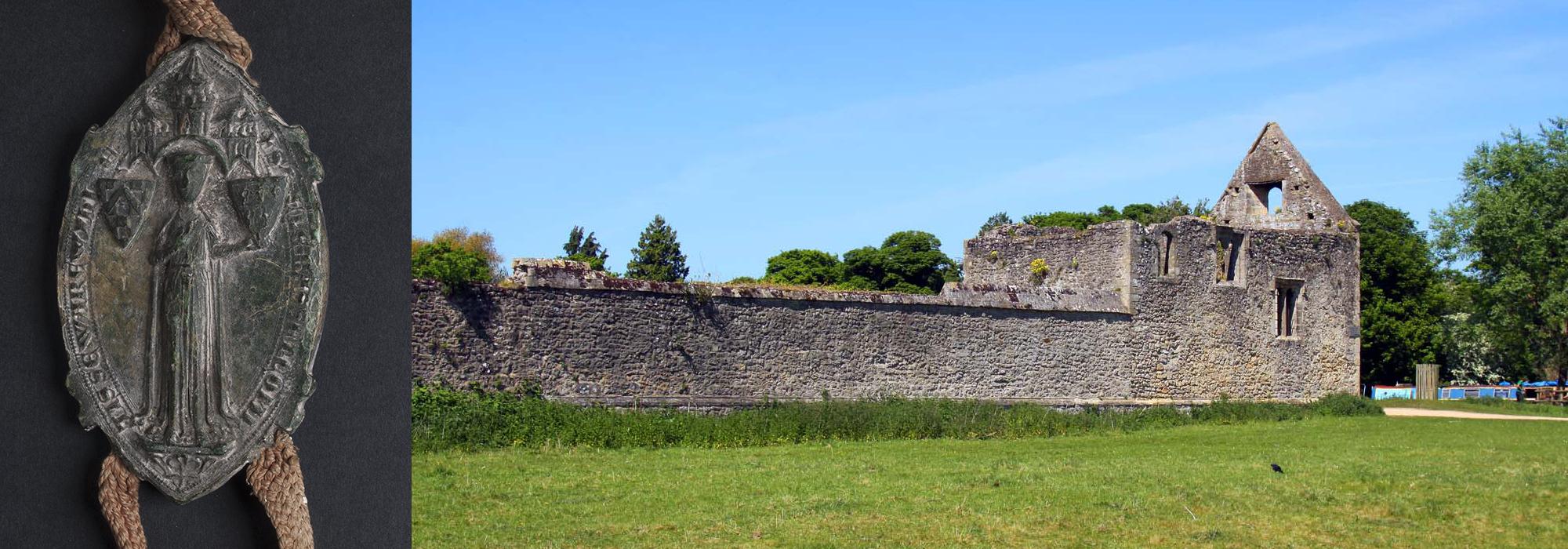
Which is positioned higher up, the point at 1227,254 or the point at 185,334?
the point at 1227,254

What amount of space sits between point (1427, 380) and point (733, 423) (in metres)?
26.5

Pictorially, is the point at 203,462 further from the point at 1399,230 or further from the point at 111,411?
the point at 1399,230

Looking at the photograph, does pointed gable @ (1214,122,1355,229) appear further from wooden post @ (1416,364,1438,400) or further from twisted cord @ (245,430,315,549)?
twisted cord @ (245,430,315,549)

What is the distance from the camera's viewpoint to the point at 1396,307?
4141 centimetres

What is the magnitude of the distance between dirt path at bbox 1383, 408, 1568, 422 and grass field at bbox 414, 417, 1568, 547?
1084 cm

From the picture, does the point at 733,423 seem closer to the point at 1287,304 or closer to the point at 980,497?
the point at 980,497

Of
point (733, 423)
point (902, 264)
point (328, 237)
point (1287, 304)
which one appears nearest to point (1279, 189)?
point (1287, 304)

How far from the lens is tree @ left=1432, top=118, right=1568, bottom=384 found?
34094 millimetres

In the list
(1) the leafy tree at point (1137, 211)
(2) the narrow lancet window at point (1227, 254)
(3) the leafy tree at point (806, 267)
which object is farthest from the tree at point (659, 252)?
(1) the leafy tree at point (1137, 211)

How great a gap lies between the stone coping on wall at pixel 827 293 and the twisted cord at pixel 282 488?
12.5 meters

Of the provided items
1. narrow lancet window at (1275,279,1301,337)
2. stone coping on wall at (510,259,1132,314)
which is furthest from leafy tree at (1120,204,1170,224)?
stone coping on wall at (510,259,1132,314)

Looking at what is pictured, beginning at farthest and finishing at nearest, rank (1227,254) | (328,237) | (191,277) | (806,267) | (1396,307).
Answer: (1396,307) → (806,267) → (1227,254) → (328,237) → (191,277)

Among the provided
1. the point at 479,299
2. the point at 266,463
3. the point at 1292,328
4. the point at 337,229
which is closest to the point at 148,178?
the point at 337,229

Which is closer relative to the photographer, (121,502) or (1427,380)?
(121,502)
